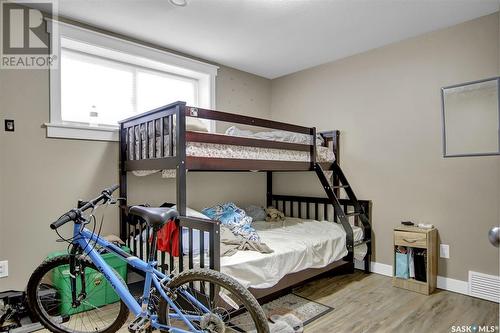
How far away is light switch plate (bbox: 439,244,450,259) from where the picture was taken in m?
2.77

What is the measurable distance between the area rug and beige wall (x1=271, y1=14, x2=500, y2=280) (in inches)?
47.2

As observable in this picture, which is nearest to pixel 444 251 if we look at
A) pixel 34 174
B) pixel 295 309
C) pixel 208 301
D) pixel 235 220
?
pixel 295 309

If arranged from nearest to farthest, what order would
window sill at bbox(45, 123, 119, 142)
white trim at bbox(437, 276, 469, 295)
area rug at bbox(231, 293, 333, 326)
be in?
area rug at bbox(231, 293, 333, 326) → window sill at bbox(45, 123, 119, 142) → white trim at bbox(437, 276, 469, 295)

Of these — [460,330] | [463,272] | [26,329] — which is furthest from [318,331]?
[26,329]

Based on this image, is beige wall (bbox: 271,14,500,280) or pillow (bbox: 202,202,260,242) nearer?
pillow (bbox: 202,202,260,242)

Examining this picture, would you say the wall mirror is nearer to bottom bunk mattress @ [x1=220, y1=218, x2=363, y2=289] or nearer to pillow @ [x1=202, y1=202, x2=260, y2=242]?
bottom bunk mattress @ [x1=220, y1=218, x2=363, y2=289]

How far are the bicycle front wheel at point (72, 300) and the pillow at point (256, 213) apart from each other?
1.74m

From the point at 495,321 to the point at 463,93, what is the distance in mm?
1860

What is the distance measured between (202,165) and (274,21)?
1.50 m

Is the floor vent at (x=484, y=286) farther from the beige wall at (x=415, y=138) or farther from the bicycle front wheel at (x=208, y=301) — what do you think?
the bicycle front wheel at (x=208, y=301)

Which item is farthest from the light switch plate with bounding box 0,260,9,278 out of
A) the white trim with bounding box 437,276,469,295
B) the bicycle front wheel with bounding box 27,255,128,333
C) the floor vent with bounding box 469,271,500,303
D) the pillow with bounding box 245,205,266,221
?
the floor vent with bounding box 469,271,500,303

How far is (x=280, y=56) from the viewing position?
349 cm

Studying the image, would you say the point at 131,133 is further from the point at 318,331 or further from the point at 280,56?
the point at 318,331

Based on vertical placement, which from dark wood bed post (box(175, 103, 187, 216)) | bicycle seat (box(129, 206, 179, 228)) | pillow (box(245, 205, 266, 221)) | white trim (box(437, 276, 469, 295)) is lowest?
white trim (box(437, 276, 469, 295))
